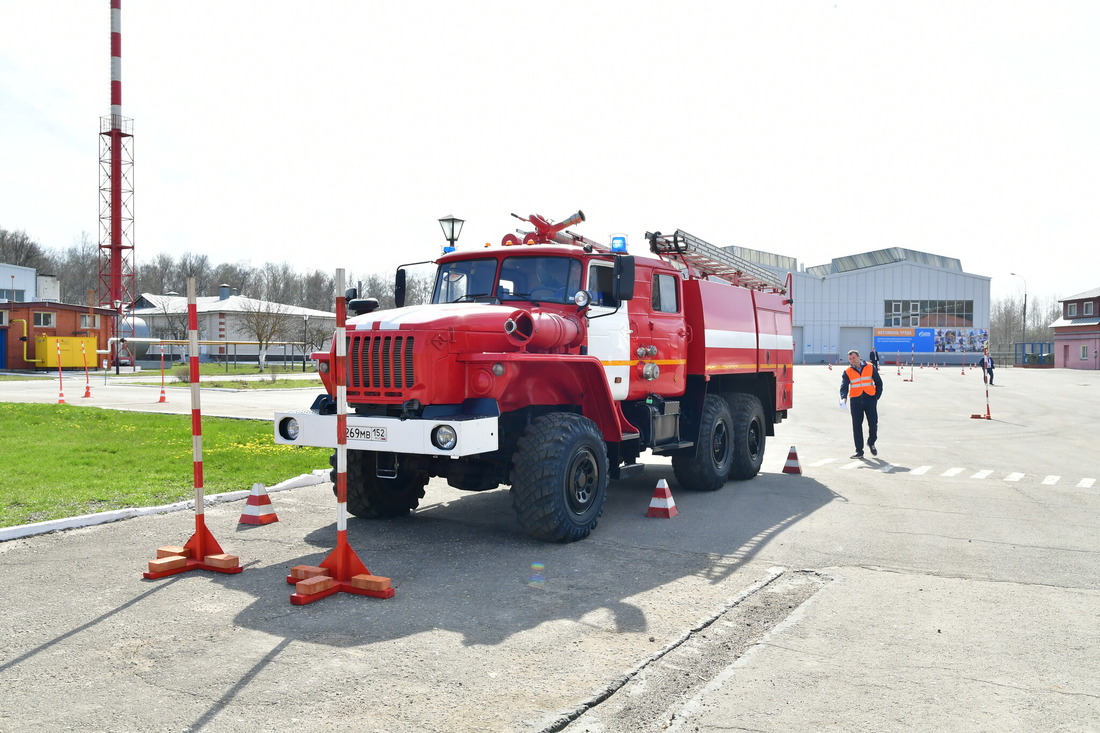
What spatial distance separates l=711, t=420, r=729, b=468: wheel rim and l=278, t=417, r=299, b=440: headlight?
533 centimetres

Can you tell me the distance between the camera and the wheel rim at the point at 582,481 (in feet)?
24.4

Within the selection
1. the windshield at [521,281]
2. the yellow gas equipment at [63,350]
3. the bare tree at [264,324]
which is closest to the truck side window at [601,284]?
the windshield at [521,281]

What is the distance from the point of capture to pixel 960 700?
4.20m

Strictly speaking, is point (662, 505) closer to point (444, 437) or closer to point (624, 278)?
point (624, 278)

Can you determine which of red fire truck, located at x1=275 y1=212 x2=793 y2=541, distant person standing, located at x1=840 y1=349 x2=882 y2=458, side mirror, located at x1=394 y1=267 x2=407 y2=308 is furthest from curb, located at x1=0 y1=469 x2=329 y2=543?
distant person standing, located at x1=840 y1=349 x2=882 y2=458

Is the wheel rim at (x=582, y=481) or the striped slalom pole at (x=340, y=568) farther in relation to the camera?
the wheel rim at (x=582, y=481)

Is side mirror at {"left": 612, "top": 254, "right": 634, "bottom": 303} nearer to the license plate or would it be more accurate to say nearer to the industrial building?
the license plate

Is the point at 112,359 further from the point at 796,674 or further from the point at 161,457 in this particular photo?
the point at 796,674

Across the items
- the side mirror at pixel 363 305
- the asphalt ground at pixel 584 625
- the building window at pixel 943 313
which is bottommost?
the asphalt ground at pixel 584 625

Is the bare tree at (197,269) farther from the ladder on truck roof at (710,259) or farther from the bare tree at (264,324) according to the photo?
the ladder on truck roof at (710,259)

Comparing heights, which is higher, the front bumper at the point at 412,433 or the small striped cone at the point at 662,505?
the front bumper at the point at 412,433

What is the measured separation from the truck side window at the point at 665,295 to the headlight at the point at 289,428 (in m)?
4.15

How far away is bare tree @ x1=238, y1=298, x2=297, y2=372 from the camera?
46209 millimetres

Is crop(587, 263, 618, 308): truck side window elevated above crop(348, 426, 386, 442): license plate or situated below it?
above
